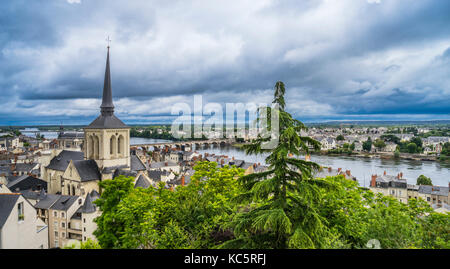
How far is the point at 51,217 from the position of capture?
21.9 metres

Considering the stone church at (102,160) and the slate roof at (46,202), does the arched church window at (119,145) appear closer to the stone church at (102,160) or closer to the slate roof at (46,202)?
the stone church at (102,160)

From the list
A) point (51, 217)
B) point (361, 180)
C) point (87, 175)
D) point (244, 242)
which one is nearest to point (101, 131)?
point (87, 175)

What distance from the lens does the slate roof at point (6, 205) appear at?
263 inches

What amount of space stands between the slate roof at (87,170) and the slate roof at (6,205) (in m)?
19.0

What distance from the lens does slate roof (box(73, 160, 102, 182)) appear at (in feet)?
83.1

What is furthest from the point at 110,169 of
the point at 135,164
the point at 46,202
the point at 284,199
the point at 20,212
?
the point at 284,199

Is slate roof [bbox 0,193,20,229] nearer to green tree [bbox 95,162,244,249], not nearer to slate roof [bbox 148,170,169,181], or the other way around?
green tree [bbox 95,162,244,249]

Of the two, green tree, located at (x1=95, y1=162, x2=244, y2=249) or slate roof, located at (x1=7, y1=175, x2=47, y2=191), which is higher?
green tree, located at (x1=95, y1=162, x2=244, y2=249)

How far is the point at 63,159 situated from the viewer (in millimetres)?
31781

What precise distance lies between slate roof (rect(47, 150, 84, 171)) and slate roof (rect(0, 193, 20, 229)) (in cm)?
2574

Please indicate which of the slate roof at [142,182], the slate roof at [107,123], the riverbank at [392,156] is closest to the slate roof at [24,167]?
the slate roof at [107,123]

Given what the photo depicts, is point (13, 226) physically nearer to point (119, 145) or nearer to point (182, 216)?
point (182, 216)

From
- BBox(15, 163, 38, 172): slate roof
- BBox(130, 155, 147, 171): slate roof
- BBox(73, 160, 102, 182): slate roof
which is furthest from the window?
BBox(15, 163, 38, 172): slate roof
